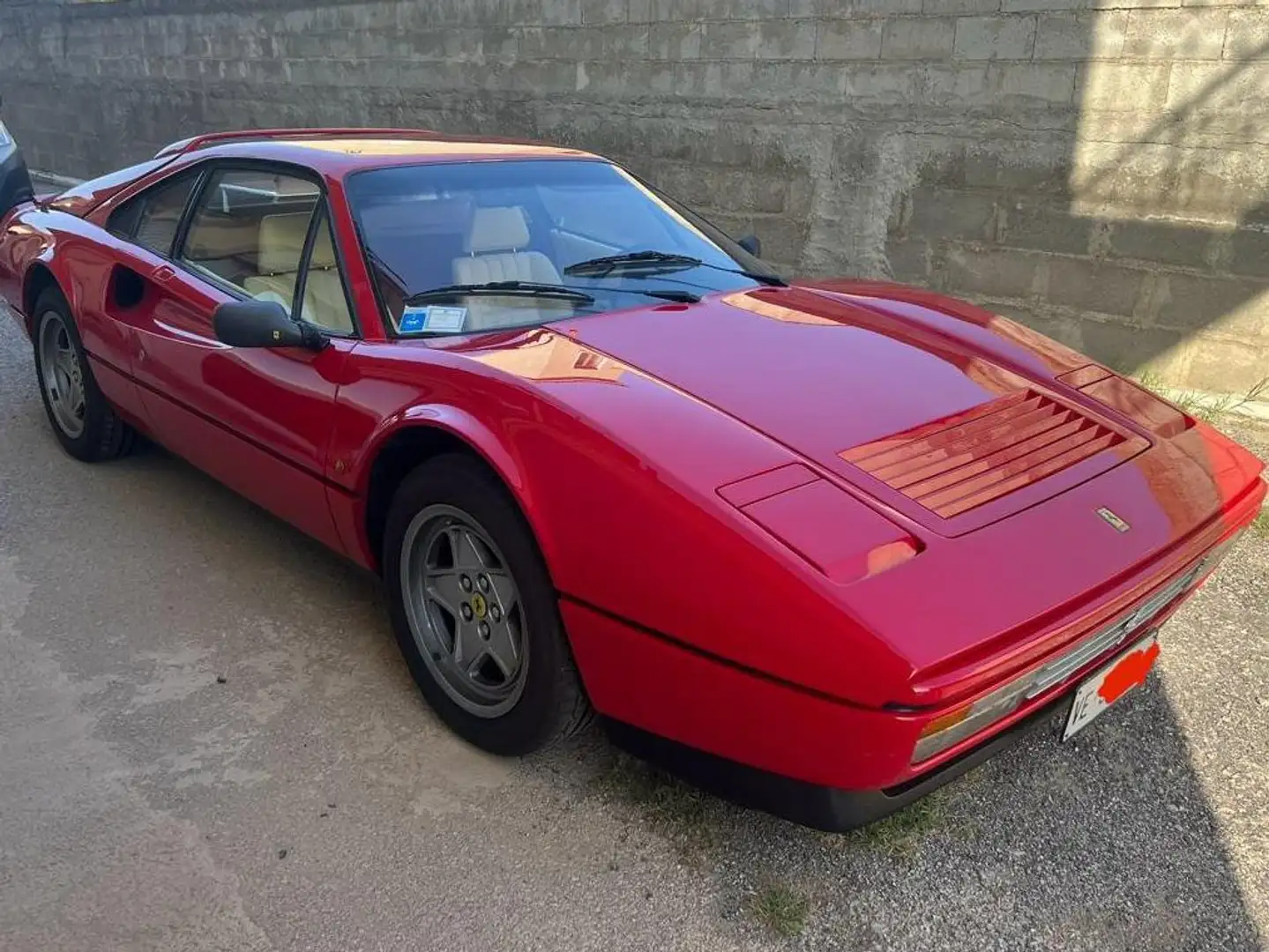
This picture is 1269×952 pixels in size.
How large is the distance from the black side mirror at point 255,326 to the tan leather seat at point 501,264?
447 millimetres

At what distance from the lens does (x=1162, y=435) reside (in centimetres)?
240

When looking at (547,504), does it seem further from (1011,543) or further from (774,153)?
(774,153)

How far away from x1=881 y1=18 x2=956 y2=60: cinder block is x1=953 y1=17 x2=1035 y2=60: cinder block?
0.19 ft

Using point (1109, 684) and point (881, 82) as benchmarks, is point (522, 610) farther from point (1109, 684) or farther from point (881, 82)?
point (881, 82)

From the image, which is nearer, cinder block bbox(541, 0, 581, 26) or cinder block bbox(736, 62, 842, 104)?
cinder block bbox(736, 62, 842, 104)

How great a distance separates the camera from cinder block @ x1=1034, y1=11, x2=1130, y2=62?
4648mm

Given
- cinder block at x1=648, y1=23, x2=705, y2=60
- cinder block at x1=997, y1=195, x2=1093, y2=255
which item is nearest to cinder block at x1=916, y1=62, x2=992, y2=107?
cinder block at x1=997, y1=195, x2=1093, y2=255

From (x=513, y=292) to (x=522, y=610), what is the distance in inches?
36.1

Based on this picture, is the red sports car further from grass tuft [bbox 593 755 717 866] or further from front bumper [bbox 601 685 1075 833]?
grass tuft [bbox 593 755 717 866]

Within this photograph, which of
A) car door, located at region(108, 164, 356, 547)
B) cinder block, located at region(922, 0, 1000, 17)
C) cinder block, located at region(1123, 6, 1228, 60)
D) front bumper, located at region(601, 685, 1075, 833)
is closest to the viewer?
front bumper, located at region(601, 685, 1075, 833)

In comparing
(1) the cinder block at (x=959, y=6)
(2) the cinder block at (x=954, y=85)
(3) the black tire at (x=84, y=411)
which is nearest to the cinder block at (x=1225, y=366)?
(2) the cinder block at (x=954, y=85)

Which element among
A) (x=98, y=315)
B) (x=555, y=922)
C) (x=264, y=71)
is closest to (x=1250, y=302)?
(x=555, y=922)

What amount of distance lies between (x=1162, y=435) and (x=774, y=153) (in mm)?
3924

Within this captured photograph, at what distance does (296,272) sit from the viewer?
291 centimetres
